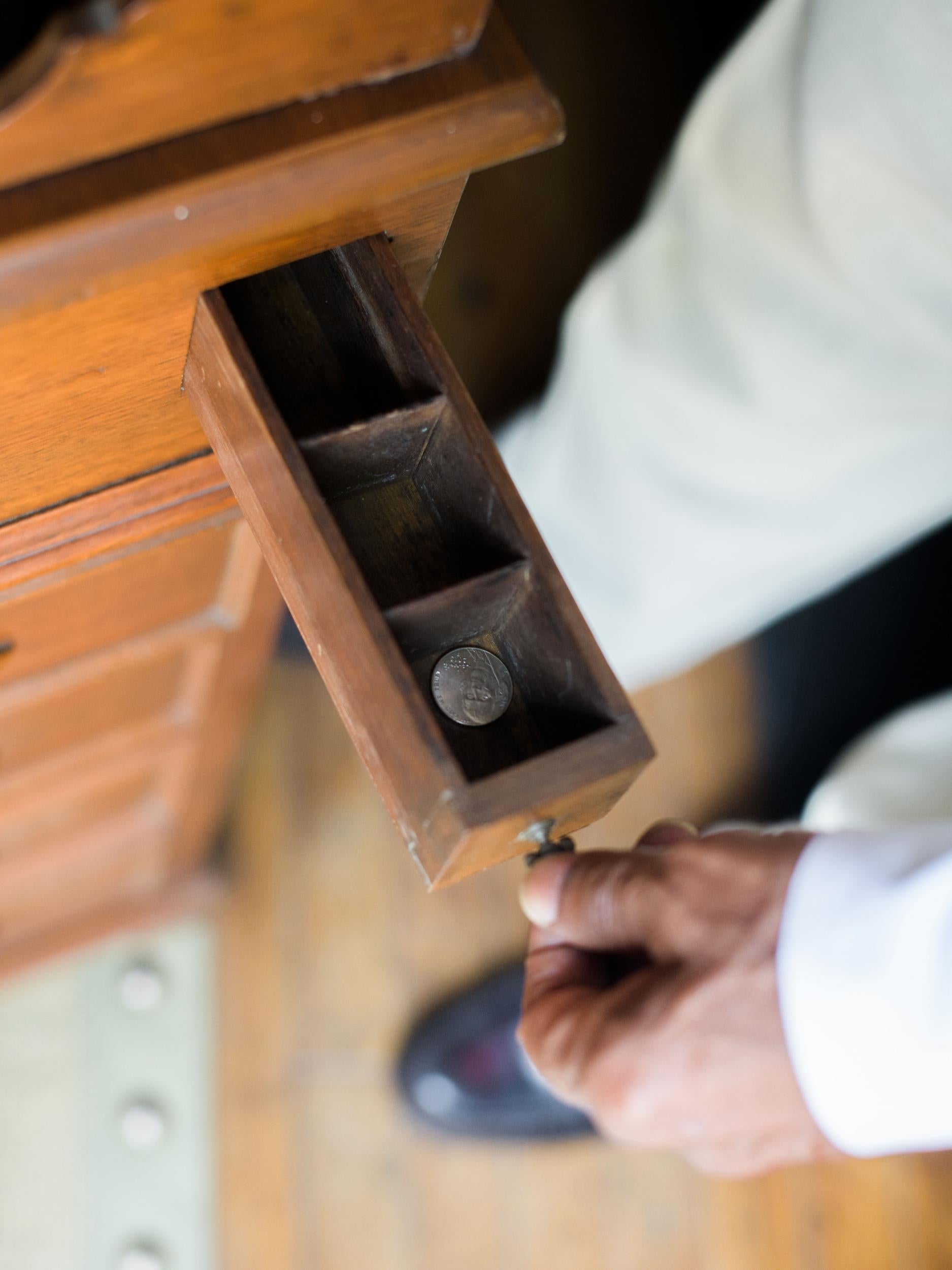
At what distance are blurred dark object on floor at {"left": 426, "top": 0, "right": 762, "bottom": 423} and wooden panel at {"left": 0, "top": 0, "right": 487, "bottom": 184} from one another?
915 mm

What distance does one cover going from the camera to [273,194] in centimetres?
29

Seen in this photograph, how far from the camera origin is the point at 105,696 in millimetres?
663

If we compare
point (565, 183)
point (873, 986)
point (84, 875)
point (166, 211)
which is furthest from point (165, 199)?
point (565, 183)

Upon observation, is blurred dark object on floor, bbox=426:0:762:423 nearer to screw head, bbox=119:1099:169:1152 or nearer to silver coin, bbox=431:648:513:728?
screw head, bbox=119:1099:169:1152

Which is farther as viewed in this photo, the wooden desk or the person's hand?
the person's hand

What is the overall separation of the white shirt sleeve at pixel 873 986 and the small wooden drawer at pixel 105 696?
0.37 metres

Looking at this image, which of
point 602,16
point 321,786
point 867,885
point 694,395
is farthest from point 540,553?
point 602,16

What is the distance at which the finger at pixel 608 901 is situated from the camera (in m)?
0.42

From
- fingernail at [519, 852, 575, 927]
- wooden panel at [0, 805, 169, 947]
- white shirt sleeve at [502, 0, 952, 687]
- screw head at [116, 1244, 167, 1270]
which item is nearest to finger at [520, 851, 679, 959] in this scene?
fingernail at [519, 852, 575, 927]

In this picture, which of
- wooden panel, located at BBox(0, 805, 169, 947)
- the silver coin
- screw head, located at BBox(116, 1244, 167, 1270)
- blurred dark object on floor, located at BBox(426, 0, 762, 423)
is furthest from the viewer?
blurred dark object on floor, located at BBox(426, 0, 762, 423)

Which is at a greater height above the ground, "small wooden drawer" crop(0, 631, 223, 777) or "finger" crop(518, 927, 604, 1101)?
"small wooden drawer" crop(0, 631, 223, 777)

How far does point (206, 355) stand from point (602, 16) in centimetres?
133

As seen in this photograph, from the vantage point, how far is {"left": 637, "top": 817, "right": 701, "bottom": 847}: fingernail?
51 cm

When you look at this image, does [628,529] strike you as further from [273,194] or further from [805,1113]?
[273,194]
